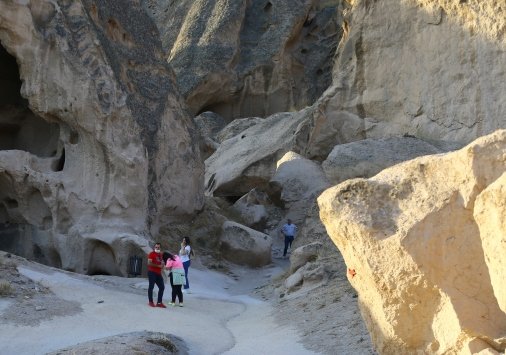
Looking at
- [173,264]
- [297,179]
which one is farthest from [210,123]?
[173,264]

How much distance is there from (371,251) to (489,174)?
2.64 ft

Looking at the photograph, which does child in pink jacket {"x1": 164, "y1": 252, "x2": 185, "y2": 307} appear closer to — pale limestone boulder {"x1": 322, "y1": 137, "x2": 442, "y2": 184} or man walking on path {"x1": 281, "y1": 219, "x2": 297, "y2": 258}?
pale limestone boulder {"x1": 322, "y1": 137, "x2": 442, "y2": 184}

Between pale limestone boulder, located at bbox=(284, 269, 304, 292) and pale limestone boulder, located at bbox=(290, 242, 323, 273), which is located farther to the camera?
pale limestone boulder, located at bbox=(290, 242, 323, 273)

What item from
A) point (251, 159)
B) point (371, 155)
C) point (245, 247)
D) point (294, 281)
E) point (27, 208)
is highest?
point (251, 159)

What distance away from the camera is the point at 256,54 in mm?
30703

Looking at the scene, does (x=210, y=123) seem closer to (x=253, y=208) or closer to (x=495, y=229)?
(x=253, y=208)

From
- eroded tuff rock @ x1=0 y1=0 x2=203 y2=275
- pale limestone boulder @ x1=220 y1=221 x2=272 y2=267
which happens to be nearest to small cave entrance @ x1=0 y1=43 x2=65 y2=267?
eroded tuff rock @ x1=0 y1=0 x2=203 y2=275

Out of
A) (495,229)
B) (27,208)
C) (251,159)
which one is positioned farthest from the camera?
(251,159)

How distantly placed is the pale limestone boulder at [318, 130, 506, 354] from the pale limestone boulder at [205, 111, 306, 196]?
1637 centimetres

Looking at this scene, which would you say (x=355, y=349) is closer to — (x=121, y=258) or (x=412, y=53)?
(x=121, y=258)

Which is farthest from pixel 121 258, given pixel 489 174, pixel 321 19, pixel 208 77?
pixel 321 19

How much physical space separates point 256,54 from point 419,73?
14606 millimetres

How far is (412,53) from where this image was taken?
1683 cm

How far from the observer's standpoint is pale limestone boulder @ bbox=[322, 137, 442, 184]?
14.6 metres
